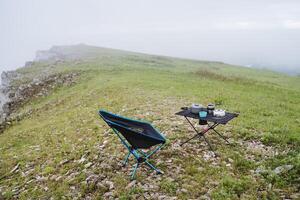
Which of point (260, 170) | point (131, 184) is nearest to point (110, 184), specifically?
point (131, 184)

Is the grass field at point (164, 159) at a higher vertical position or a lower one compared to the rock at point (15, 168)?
higher

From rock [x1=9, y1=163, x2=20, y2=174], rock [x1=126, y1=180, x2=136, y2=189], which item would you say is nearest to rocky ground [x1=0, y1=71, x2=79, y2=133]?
rock [x1=9, y1=163, x2=20, y2=174]

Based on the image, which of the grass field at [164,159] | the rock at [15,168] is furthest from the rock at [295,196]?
the rock at [15,168]

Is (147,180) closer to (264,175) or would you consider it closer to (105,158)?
(105,158)

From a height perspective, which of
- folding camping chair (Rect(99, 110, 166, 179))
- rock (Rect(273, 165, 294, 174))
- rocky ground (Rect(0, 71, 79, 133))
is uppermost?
folding camping chair (Rect(99, 110, 166, 179))

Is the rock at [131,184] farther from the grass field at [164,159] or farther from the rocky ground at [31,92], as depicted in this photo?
the rocky ground at [31,92]

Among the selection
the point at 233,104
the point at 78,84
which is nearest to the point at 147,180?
the point at 233,104

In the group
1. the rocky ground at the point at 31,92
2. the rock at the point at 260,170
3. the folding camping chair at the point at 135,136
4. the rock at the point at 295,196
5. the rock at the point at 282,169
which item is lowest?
the rocky ground at the point at 31,92

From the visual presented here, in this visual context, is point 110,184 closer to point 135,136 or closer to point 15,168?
point 135,136

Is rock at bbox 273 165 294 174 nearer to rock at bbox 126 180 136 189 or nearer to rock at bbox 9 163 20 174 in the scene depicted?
rock at bbox 126 180 136 189

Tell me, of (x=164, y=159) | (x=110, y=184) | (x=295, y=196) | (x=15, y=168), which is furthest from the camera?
(x=15, y=168)

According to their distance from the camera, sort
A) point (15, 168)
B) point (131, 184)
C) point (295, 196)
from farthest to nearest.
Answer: point (15, 168)
point (131, 184)
point (295, 196)

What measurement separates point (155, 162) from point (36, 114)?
43.0ft

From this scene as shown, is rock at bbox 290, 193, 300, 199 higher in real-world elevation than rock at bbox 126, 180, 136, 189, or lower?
higher
